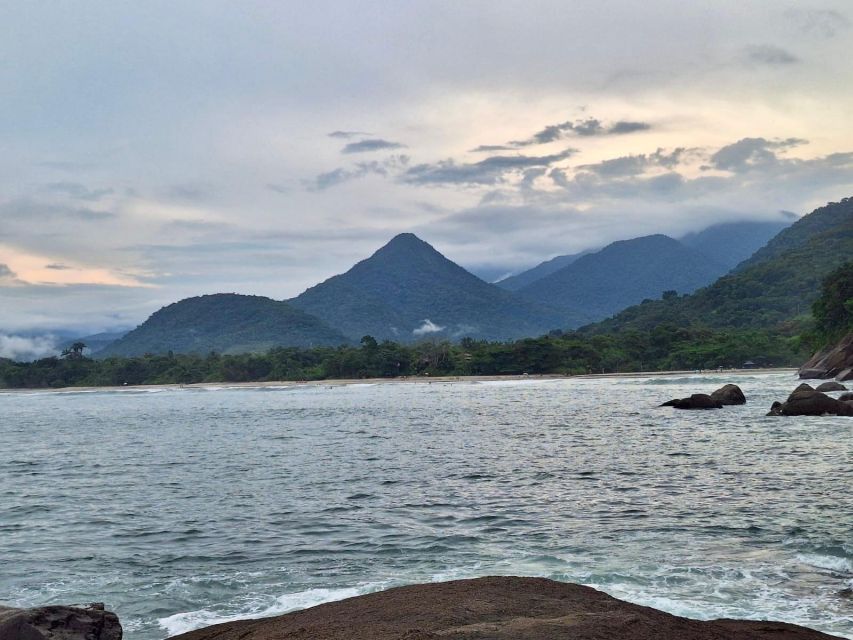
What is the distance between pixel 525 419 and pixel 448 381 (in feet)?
385

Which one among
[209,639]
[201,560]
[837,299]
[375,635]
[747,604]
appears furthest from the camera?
[837,299]

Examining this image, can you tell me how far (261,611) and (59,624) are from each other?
4355mm

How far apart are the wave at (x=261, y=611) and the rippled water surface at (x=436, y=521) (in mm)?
65

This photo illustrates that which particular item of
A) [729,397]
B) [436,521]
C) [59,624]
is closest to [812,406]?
[729,397]

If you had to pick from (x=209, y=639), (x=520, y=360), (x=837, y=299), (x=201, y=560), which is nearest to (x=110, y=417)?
(x=201, y=560)

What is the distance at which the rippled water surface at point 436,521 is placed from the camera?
14883mm

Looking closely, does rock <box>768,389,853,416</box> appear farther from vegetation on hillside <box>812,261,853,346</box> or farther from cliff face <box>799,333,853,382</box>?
vegetation on hillside <box>812,261,853,346</box>

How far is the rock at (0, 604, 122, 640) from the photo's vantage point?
356 inches

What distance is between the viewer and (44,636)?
9.45 metres

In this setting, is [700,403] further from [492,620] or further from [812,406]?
[492,620]

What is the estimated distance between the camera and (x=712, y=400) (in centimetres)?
6812

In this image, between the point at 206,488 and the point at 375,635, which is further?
the point at 206,488

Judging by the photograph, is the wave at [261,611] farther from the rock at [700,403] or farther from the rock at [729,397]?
the rock at [729,397]

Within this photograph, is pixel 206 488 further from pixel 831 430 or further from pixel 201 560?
pixel 831 430
